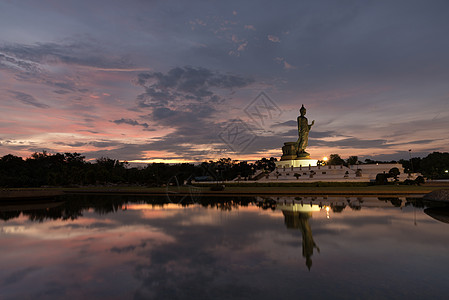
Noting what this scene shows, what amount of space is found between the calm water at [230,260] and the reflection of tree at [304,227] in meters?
0.04

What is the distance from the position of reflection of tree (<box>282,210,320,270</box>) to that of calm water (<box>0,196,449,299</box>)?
41mm

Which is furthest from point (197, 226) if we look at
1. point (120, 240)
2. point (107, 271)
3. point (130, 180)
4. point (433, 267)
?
point (130, 180)

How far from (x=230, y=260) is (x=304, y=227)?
17.3 ft

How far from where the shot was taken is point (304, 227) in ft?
39.7

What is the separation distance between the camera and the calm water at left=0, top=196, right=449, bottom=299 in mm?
5902

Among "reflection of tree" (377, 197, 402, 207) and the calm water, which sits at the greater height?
"reflection of tree" (377, 197, 402, 207)

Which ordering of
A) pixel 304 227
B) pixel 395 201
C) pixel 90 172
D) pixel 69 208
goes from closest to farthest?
1. pixel 304 227
2. pixel 69 208
3. pixel 395 201
4. pixel 90 172

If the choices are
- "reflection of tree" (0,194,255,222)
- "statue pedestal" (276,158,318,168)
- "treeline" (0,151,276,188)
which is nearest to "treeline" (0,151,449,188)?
"treeline" (0,151,276,188)

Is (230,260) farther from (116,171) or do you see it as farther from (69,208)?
(116,171)

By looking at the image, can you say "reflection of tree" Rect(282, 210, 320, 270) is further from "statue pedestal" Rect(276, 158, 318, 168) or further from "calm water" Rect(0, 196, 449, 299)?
"statue pedestal" Rect(276, 158, 318, 168)

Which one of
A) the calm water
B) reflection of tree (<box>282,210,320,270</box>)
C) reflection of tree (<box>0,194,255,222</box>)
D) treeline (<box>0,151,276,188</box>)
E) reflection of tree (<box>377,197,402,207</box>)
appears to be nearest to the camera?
the calm water

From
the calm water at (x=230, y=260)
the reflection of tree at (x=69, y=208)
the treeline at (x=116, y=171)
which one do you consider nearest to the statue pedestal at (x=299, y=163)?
the treeline at (x=116, y=171)

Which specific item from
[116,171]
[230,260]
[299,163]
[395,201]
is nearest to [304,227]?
[230,260]

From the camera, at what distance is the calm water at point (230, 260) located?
232 inches
